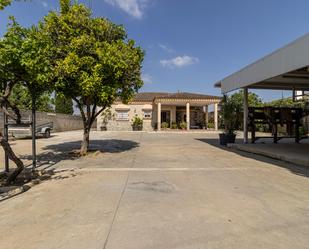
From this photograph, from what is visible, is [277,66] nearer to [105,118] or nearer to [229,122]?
[229,122]

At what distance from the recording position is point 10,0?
566 centimetres

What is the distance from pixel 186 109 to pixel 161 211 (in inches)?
1165

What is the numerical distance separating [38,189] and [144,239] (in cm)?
385

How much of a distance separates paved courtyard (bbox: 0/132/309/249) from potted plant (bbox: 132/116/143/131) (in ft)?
85.3

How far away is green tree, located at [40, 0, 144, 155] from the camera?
10.4 m

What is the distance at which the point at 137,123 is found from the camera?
34.5 meters

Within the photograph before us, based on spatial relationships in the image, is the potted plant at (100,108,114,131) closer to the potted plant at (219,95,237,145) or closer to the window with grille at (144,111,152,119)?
the window with grille at (144,111,152,119)

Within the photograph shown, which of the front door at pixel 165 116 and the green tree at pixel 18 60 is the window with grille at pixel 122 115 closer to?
the front door at pixel 165 116

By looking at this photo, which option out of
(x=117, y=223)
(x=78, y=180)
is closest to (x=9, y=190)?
(x=78, y=180)

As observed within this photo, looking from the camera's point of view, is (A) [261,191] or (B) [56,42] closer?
(A) [261,191]

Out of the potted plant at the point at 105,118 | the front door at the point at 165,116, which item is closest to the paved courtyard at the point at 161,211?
the potted plant at the point at 105,118

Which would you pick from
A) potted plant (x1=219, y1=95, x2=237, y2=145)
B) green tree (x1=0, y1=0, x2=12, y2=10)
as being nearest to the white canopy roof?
potted plant (x1=219, y1=95, x2=237, y2=145)

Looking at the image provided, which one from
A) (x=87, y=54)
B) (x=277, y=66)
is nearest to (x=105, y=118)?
(x=87, y=54)

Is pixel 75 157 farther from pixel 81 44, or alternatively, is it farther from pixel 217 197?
pixel 217 197
